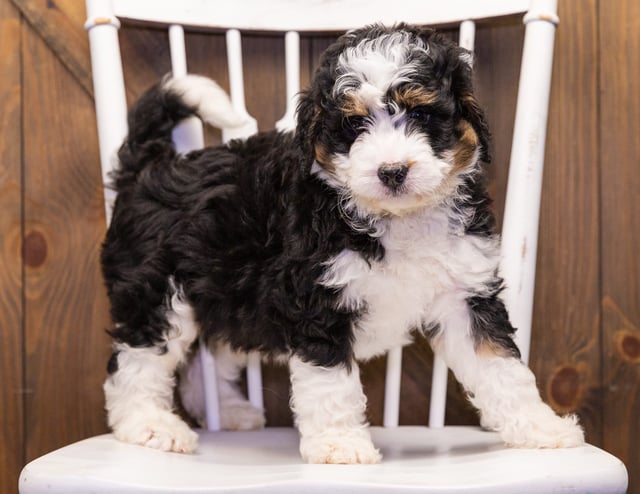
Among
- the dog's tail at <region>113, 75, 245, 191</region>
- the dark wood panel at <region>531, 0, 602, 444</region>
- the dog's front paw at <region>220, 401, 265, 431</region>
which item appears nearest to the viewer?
the dog's tail at <region>113, 75, 245, 191</region>

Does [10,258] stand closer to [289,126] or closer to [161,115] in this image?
[161,115]

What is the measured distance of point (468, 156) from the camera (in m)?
1.44

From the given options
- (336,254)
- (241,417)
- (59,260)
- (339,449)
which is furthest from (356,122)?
(59,260)

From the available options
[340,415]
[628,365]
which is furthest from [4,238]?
[628,365]

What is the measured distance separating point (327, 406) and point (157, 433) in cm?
37

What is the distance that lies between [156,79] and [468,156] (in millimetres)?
1020

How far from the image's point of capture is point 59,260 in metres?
2.12

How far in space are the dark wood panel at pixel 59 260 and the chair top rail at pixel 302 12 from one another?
0.37m

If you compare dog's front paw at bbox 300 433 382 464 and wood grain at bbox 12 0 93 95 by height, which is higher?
wood grain at bbox 12 0 93 95

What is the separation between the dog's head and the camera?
1.34m

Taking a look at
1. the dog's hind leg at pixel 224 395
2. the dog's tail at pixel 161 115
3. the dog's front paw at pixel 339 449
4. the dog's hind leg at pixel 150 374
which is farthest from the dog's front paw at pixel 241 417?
the dog's tail at pixel 161 115

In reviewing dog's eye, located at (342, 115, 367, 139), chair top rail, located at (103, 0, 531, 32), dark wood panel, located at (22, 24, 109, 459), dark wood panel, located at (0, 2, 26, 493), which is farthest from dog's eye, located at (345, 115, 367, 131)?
dark wood panel, located at (0, 2, 26, 493)

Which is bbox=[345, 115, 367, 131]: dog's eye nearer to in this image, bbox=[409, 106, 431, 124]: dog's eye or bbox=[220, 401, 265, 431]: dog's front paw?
bbox=[409, 106, 431, 124]: dog's eye

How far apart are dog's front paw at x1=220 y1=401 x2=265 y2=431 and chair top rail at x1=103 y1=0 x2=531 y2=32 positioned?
3.07 feet
